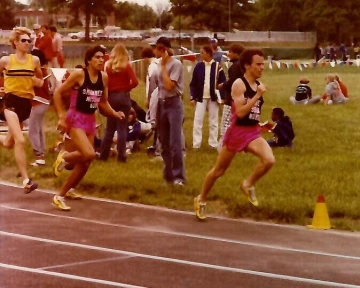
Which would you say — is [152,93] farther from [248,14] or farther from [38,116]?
[248,14]

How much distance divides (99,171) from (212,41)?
4.56 m

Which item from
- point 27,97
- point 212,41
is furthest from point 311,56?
point 27,97

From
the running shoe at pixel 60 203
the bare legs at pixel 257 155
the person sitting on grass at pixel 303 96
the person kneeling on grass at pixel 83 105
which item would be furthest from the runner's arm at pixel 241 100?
the person sitting on grass at pixel 303 96

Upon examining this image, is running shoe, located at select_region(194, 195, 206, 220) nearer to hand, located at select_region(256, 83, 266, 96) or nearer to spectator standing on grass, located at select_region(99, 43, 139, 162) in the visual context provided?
hand, located at select_region(256, 83, 266, 96)

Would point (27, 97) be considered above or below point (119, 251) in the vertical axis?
A: above

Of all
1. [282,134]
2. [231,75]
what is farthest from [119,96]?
[282,134]

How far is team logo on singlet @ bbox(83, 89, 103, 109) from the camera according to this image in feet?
35.2

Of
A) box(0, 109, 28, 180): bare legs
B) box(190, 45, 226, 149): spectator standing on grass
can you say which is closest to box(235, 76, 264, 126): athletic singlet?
box(0, 109, 28, 180): bare legs

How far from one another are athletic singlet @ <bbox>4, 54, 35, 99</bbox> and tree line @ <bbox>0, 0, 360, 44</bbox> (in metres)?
83.9

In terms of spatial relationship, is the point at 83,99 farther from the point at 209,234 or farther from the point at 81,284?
the point at 81,284

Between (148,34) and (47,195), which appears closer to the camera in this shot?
(47,195)

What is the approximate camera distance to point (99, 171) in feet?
43.9

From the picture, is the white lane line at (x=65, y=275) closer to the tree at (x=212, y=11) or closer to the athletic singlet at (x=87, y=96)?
the athletic singlet at (x=87, y=96)

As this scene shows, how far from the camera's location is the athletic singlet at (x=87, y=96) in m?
10.7
